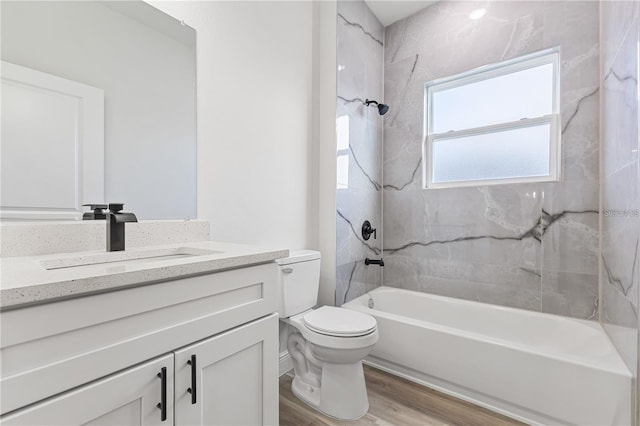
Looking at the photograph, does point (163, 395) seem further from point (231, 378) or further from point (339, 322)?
point (339, 322)

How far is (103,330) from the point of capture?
63cm

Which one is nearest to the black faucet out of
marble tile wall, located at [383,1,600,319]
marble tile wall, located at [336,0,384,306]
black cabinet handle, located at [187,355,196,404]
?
black cabinet handle, located at [187,355,196,404]

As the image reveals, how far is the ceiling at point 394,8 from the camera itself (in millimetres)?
2379

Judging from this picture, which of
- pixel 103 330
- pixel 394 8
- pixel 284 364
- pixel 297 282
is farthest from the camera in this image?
pixel 394 8

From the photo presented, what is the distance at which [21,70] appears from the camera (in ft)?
3.04

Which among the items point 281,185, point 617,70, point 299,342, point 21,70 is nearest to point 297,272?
point 299,342

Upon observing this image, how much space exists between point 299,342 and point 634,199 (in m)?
1.75

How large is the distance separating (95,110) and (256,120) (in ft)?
2.65

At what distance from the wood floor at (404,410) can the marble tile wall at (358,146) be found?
0.66m

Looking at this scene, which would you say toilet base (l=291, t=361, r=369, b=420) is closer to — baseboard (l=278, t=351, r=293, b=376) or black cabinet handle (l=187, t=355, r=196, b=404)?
baseboard (l=278, t=351, r=293, b=376)

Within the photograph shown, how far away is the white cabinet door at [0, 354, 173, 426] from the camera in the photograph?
1.82 ft

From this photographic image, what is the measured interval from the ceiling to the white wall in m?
0.66

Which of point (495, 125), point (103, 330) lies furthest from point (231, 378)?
point (495, 125)

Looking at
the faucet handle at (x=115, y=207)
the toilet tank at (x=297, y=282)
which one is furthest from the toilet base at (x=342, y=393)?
the faucet handle at (x=115, y=207)
